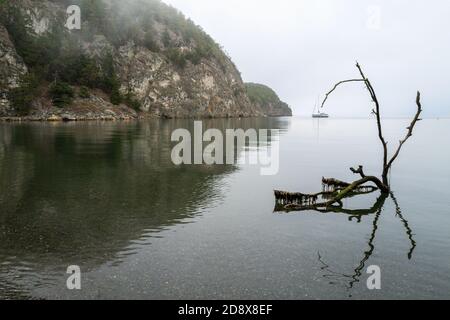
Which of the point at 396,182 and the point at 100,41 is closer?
the point at 396,182

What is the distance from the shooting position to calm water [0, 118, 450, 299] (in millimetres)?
11430

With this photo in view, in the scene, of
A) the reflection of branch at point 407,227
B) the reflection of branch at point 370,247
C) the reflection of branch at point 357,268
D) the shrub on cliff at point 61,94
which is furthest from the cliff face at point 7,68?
Result: the reflection of branch at point 357,268

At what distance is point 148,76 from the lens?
15512cm

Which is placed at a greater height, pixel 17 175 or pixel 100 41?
pixel 100 41

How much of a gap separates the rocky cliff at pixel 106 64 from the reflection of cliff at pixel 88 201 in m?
84.2

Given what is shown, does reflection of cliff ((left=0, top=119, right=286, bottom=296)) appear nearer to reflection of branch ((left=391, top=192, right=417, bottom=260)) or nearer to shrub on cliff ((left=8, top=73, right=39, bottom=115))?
reflection of branch ((left=391, top=192, right=417, bottom=260))

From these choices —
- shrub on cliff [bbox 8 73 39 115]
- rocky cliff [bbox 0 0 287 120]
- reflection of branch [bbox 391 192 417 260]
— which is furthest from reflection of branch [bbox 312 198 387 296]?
rocky cliff [bbox 0 0 287 120]

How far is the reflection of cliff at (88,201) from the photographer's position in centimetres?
1410

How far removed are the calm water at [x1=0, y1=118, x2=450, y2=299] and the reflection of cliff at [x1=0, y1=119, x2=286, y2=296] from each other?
84 millimetres

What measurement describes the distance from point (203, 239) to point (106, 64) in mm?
134229

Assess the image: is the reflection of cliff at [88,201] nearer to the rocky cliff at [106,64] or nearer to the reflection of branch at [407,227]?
the reflection of branch at [407,227]
